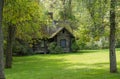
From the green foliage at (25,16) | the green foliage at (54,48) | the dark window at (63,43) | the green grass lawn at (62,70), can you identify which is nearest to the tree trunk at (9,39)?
the green foliage at (25,16)

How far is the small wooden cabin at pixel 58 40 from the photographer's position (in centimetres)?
6144

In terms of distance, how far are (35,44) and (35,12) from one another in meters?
31.6

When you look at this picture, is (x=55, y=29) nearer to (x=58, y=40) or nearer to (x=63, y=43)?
(x=58, y=40)

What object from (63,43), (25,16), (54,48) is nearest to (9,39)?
(25,16)

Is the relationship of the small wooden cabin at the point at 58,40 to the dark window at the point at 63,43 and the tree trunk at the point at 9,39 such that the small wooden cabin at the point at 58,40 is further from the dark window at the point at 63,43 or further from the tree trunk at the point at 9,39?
the tree trunk at the point at 9,39

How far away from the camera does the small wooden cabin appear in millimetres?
61438

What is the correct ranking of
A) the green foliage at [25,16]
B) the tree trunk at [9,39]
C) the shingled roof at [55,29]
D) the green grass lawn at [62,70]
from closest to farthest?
the green grass lawn at [62,70] < the green foliage at [25,16] < the tree trunk at [9,39] < the shingled roof at [55,29]

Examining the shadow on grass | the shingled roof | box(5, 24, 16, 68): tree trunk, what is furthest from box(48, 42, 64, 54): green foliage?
box(5, 24, 16, 68): tree trunk

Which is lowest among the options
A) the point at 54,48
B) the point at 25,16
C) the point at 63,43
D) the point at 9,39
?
the point at 54,48

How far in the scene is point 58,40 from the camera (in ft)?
206

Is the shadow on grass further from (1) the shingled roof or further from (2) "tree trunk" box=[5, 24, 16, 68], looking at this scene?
(1) the shingled roof

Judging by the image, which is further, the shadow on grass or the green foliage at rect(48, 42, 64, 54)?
the green foliage at rect(48, 42, 64, 54)

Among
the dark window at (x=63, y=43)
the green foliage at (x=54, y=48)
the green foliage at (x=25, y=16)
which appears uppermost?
the green foliage at (x=25, y=16)

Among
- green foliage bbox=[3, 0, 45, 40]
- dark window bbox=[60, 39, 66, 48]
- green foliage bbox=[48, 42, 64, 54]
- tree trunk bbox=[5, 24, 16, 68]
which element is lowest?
green foliage bbox=[48, 42, 64, 54]
